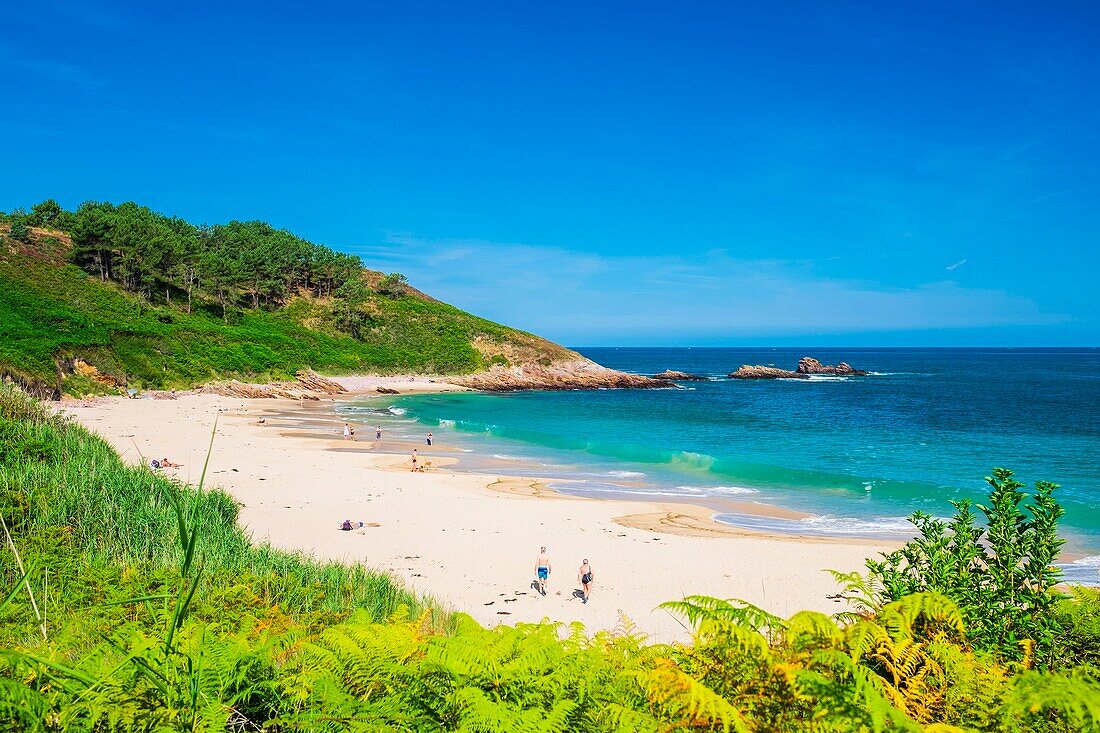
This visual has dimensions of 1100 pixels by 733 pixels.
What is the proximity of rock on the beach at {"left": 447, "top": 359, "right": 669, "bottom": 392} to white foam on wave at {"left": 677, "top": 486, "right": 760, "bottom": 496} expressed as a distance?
49.5 meters

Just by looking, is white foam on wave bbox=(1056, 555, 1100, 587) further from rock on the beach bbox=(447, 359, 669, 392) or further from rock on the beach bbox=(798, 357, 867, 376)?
rock on the beach bbox=(798, 357, 867, 376)

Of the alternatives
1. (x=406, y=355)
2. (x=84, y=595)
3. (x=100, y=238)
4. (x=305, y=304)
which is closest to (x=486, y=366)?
(x=406, y=355)

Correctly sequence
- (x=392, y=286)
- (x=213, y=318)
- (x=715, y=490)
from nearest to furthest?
1. (x=715, y=490)
2. (x=213, y=318)
3. (x=392, y=286)

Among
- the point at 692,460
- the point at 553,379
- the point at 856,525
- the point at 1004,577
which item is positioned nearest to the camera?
the point at 1004,577

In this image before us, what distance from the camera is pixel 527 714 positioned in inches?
99.8

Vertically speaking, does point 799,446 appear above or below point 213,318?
below

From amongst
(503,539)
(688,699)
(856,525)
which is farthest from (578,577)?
(688,699)

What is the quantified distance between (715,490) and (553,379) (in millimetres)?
55135

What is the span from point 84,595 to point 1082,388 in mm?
101971

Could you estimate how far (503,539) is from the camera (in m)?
16.8

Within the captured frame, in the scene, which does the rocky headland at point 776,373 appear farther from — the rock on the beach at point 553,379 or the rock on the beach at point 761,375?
the rock on the beach at point 553,379

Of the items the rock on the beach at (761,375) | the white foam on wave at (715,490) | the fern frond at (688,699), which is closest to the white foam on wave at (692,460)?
the white foam on wave at (715,490)

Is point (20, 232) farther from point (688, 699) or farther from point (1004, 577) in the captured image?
point (1004, 577)

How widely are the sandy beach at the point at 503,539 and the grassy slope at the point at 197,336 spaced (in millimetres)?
18624
